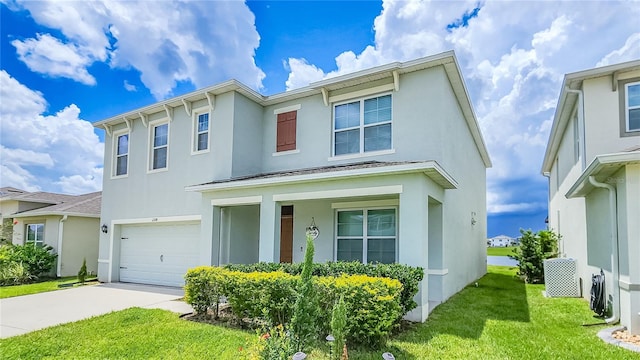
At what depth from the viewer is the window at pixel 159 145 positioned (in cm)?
1358

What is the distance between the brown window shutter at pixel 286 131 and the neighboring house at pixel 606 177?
7.72 m

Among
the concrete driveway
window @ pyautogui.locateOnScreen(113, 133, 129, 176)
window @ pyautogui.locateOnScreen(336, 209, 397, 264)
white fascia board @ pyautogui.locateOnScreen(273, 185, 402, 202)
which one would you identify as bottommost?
the concrete driveway

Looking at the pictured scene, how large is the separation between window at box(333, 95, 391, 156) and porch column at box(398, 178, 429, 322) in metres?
2.63

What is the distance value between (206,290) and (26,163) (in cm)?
1483

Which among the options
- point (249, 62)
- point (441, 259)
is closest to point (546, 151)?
point (441, 259)

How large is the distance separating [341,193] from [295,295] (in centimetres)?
304

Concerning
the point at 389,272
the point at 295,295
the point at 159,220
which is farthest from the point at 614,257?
the point at 159,220

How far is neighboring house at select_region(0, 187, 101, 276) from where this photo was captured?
16.7 m

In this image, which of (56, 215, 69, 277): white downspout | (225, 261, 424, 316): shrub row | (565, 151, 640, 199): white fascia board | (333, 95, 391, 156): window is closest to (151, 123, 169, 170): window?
(56, 215, 69, 277): white downspout

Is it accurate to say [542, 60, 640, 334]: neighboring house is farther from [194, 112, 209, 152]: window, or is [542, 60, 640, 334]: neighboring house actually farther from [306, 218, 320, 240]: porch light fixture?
[194, 112, 209, 152]: window

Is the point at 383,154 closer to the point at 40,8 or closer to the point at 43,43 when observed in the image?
the point at 40,8

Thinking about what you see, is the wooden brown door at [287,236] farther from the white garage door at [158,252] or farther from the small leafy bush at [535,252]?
the small leafy bush at [535,252]

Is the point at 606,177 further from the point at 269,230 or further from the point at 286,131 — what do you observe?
the point at 286,131

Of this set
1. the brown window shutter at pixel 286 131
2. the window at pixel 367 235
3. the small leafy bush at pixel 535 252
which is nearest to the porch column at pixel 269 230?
the window at pixel 367 235
